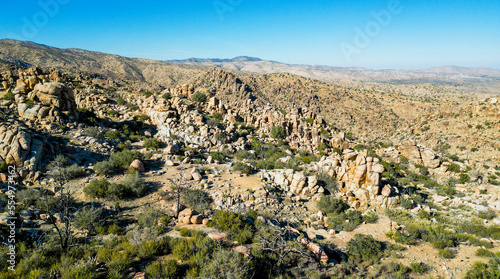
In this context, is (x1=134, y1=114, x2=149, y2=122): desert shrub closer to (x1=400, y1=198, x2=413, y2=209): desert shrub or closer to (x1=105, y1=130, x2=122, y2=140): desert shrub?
(x1=105, y1=130, x2=122, y2=140): desert shrub

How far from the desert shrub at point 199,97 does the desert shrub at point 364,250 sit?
2792cm

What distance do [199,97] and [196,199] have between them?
22343 mm

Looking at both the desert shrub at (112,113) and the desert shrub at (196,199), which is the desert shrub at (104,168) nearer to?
the desert shrub at (196,199)

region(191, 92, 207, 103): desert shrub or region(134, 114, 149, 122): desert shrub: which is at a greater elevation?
region(191, 92, 207, 103): desert shrub

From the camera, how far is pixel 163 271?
673cm

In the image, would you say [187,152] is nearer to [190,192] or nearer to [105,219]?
[190,192]

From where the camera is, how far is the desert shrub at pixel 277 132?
2843 cm

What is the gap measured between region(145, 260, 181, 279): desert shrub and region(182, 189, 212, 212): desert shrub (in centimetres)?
594

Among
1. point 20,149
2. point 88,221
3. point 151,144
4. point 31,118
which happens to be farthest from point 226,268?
point 31,118

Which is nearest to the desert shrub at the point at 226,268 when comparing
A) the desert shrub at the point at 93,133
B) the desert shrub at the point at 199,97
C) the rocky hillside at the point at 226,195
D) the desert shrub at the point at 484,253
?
the rocky hillside at the point at 226,195

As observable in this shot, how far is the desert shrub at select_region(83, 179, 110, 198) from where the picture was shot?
12.9 metres

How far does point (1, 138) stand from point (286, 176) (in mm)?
18951

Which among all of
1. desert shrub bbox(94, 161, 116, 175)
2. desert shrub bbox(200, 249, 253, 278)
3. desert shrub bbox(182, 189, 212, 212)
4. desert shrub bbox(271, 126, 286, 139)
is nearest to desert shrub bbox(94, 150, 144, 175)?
desert shrub bbox(94, 161, 116, 175)

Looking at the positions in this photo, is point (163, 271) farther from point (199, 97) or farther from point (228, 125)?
point (199, 97)
